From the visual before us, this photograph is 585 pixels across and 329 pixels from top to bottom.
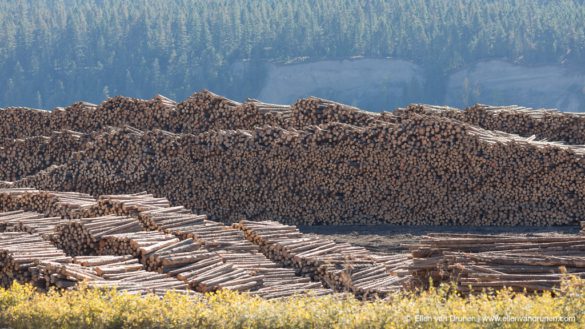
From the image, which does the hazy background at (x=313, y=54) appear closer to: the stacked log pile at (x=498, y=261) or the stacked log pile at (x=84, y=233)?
the stacked log pile at (x=84, y=233)

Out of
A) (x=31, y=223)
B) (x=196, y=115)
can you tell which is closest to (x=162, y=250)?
(x=31, y=223)

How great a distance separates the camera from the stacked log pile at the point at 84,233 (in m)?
16.7

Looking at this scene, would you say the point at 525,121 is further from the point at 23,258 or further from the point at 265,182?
the point at 23,258

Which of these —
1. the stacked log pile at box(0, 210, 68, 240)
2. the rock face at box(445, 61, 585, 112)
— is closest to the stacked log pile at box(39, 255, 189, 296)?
the stacked log pile at box(0, 210, 68, 240)

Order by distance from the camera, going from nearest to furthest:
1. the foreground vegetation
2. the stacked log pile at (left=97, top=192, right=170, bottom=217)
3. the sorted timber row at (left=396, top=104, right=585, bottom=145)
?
the foreground vegetation → the stacked log pile at (left=97, top=192, right=170, bottom=217) → the sorted timber row at (left=396, top=104, right=585, bottom=145)

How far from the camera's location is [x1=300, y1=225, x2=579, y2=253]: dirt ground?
67.9 ft

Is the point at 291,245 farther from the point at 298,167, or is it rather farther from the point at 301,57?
the point at 301,57

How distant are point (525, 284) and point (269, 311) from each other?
11.8ft

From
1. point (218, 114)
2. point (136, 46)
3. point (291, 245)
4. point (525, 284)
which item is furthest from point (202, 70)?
point (525, 284)

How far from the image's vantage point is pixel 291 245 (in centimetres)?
1767

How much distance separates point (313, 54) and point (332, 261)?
6159 centimetres

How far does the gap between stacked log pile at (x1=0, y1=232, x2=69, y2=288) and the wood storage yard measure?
0.03 meters

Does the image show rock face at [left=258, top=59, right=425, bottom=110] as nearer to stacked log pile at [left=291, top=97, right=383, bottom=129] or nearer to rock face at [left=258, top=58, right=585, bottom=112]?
rock face at [left=258, top=58, right=585, bottom=112]

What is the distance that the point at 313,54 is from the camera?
256 ft
